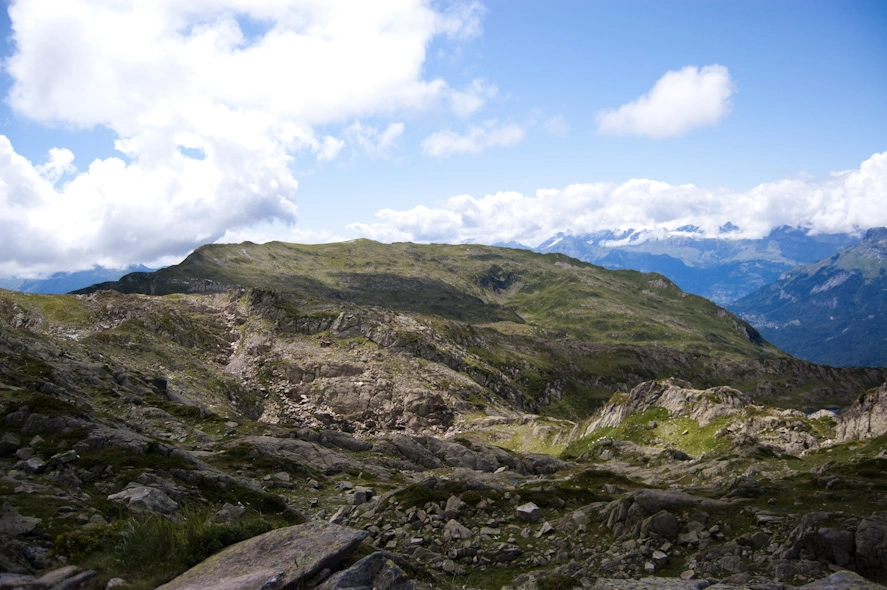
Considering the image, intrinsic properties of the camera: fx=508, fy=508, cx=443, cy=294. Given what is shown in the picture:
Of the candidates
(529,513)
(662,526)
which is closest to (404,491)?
(529,513)

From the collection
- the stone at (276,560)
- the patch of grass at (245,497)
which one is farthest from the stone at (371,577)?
the patch of grass at (245,497)

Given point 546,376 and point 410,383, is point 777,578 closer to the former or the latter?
point 410,383

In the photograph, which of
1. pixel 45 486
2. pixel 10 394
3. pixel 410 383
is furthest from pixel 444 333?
pixel 45 486

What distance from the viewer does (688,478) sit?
4584cm

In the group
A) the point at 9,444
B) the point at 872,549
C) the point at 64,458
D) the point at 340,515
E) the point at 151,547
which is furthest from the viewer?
the point at 340,515

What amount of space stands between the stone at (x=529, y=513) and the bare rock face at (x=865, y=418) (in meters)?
45.5

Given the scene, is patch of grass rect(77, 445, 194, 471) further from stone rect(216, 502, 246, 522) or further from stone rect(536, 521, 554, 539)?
stone rect(536, 521, 554, 539)

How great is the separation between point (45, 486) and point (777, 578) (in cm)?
2988

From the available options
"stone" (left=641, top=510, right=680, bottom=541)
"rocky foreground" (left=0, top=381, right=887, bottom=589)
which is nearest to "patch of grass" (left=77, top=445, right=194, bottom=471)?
"rocky foreground" (left=0, top=381, right=887, bottom=589)

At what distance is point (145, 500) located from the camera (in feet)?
73.5

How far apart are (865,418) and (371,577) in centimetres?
6416

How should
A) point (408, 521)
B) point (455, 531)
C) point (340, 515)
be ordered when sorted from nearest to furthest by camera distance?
point (455, 531), point (408, 521), point (340, 515)

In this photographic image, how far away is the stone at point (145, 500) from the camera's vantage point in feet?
71.5

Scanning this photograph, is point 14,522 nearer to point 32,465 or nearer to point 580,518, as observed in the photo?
point 32,465
